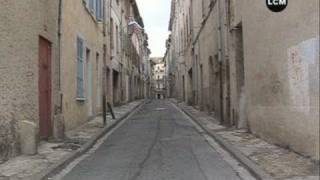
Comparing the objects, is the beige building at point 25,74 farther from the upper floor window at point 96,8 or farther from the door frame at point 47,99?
the upper floor window at point 96,8

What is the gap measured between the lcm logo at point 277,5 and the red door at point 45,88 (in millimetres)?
5587

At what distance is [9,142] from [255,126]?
6.38m

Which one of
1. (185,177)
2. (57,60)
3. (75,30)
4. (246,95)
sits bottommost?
(185,177)

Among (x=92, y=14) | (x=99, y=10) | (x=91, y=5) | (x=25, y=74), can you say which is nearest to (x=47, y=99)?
(x=25, y=74)

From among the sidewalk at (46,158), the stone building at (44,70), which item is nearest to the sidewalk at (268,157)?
the sidewalk at (46,158)

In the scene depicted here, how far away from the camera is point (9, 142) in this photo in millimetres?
11312

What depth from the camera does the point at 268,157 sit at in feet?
36.2

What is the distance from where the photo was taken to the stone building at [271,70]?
10.1 metres

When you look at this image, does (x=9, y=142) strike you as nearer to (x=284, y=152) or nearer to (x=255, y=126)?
(x=284, y=152)

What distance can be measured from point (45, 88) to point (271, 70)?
5.54 meters

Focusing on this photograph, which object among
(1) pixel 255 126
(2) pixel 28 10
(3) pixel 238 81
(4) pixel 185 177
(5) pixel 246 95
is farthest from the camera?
(3) pixel 238 81

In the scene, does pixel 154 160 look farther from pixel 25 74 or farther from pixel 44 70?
pixel 44 70

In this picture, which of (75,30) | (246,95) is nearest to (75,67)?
(75,30)

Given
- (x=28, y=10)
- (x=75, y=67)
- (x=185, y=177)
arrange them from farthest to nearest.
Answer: (x=75, y=67) → (x=28, y=10) → (x=185, y=177)
